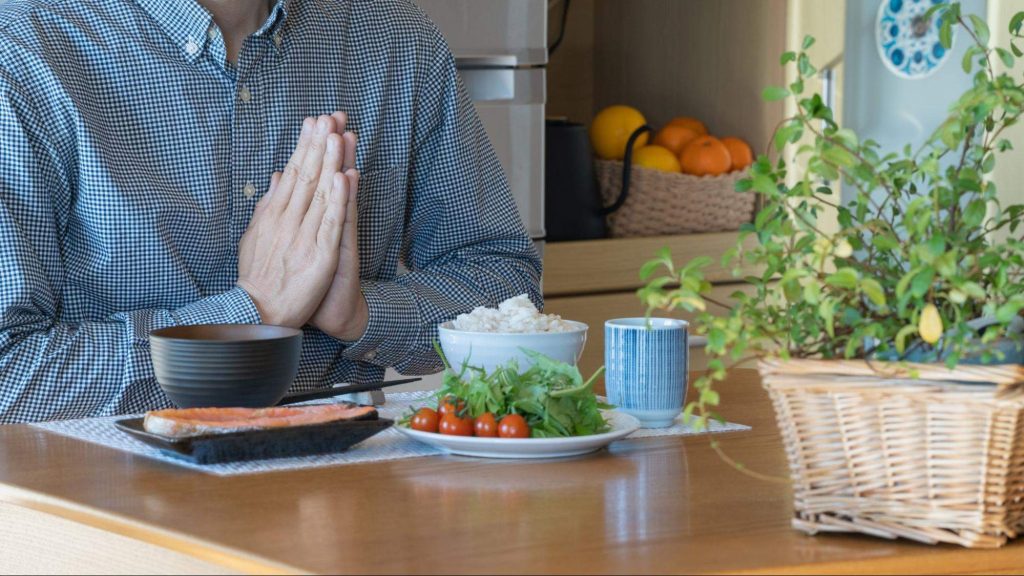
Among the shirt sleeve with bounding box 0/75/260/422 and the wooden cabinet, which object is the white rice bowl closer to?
the shirt sleeve with bounding box 0/75/260/422

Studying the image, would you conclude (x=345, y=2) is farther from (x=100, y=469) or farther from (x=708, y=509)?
(x=708, y=509)

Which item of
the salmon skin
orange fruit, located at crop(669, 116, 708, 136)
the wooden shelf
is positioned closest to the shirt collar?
the salmon skin

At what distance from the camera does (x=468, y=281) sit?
1.82m

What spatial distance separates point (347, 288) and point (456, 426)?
20.7 inches

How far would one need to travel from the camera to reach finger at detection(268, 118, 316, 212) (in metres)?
1.56

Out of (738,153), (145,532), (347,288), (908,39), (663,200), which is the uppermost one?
(908,39)

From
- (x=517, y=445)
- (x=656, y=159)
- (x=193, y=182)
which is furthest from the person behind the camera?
A: (x=656, y=159)

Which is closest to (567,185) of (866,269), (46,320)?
(46,320)

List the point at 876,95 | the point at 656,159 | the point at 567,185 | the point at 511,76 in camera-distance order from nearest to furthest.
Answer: the point at 511,76
the point at 567,185
the point at 656,159
the point at 876,95

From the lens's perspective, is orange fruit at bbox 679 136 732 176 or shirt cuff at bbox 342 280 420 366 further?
orange fruit at bbox 679 136 732 176

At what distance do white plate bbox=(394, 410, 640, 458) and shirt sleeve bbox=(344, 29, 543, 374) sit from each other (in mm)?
650

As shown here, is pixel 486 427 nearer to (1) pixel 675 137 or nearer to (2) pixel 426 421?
(2) pixel 426 421

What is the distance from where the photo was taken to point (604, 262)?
296cm

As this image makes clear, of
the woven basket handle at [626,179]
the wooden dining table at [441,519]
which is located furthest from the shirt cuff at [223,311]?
the woven basket handle at [626,179]
